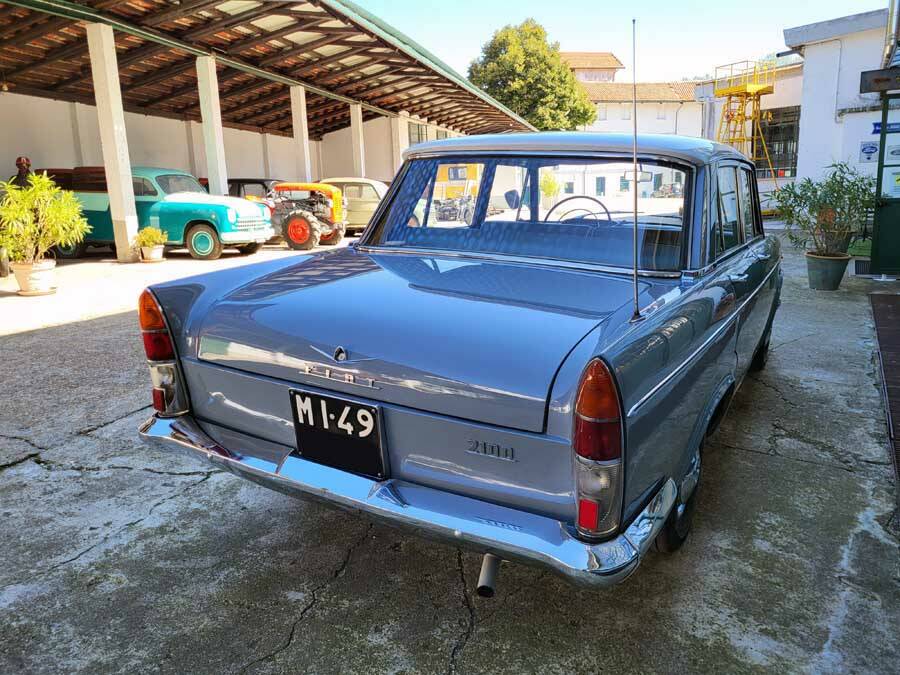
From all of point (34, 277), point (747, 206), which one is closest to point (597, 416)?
point (747, 206)

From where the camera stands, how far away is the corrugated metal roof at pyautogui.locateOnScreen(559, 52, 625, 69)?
5996 cm

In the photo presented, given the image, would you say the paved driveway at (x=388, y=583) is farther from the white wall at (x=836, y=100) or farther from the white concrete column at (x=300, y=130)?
the white wall at (x=836, y=100)

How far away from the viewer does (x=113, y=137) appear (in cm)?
1129

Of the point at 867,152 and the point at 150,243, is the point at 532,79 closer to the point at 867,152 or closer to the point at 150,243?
the point at 867,152

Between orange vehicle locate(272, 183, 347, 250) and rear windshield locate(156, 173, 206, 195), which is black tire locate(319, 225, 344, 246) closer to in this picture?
orange vehicle locate(272, 183, 347, 250)

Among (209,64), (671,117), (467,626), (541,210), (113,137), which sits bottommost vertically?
(467,626)

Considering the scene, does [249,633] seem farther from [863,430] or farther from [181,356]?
[863,430]

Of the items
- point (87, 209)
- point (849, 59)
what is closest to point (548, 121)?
point (849, 59)

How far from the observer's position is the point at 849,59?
58.0 ft

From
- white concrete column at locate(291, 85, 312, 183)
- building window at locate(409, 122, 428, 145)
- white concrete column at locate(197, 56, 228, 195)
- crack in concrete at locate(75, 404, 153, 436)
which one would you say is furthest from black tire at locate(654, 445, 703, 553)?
building window at locate(409, 122, 428, 145)

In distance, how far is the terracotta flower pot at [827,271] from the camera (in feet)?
26.8

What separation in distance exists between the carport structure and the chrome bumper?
10.8 meters

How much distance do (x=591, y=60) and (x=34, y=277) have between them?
2386 inches

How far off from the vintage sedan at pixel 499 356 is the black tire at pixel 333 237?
37.2ft
